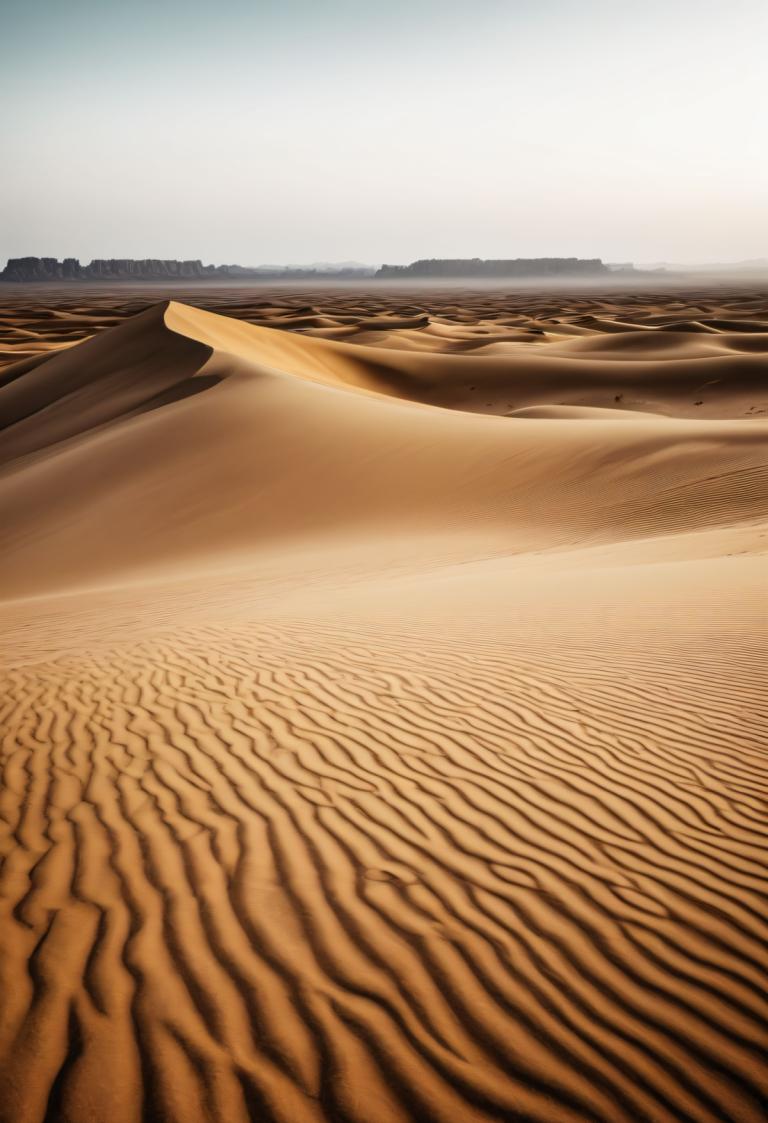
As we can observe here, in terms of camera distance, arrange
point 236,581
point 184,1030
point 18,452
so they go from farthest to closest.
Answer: point 18,452 < point 236,581 < point 184,1030

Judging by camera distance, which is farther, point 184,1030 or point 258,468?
point 258,468

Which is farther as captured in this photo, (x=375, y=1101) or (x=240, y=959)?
(x=240, y=959)

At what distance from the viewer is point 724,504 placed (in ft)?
42.3

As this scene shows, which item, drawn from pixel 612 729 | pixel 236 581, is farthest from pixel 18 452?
pixel 612 729

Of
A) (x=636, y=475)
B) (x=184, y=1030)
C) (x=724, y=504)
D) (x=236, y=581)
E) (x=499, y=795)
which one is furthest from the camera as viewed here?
(x=636, y=475)

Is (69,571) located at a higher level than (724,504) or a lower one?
lower

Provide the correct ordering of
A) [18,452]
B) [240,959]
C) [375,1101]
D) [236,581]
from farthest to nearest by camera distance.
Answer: [18,452] < [236,581] < [240,959] < [375,1101]

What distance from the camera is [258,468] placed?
54.5ft

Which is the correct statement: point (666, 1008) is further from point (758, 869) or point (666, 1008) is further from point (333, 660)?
point (333, 660)

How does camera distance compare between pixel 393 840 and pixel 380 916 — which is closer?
pixel 380 916

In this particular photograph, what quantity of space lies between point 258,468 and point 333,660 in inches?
435

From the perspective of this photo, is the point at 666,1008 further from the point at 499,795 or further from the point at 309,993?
the point at 499,795

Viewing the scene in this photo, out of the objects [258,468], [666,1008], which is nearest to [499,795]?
[666,1008]

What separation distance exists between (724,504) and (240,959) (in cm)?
1196
